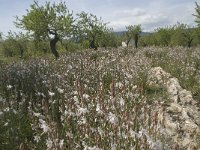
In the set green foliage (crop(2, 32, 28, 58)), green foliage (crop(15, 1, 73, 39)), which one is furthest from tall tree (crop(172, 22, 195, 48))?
green foliage (crop(15, 1, 73, 39))

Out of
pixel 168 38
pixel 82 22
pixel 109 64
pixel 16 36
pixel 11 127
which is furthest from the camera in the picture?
pixel 168 38

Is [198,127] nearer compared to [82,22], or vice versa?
[198,127]

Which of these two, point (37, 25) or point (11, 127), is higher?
point (37, 25)

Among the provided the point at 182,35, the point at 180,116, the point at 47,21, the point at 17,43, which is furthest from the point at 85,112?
the point at 182,35

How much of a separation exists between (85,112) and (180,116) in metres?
3.06

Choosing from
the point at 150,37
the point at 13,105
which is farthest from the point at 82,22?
the point at 150,37

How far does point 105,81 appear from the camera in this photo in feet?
33.2

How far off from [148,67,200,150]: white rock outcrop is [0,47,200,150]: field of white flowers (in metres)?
0.23

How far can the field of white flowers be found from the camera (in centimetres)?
388

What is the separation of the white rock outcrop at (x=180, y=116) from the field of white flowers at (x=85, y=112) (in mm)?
228

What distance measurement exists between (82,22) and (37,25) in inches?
362

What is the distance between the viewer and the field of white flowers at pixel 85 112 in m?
3.88

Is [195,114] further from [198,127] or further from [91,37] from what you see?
[91,37]

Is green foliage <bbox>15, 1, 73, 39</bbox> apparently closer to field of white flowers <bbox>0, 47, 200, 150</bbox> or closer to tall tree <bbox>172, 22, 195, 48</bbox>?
field of white flowers <bbox>0, 47, 200, 150</bbox>
